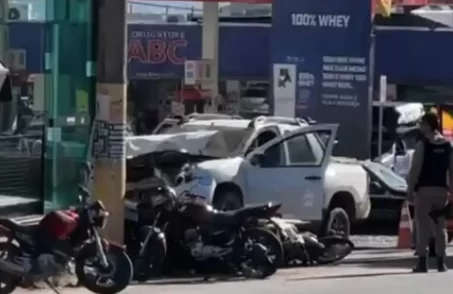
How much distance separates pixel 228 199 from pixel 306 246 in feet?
6.83

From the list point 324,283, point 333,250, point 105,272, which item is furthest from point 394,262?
point 105,272

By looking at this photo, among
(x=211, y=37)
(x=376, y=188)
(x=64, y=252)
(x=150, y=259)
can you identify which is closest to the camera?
(x=64, y=252)

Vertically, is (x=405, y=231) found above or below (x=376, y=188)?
below

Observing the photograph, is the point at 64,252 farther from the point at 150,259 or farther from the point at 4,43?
the point at 4,43

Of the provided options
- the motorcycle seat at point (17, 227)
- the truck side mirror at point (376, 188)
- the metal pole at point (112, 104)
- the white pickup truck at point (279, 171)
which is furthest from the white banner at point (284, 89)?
the motorcycle seat at point (17, 227)

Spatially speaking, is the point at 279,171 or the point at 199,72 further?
the point at 199,72

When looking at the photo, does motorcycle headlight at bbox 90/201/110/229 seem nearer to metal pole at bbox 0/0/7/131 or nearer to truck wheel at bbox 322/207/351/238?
metal pole at bbox 0/0/7/131

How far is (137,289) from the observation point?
48.1 ft

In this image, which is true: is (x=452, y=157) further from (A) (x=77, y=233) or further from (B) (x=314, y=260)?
(A) (x=77, y=233)

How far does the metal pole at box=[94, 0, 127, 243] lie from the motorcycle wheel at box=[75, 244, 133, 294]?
70.1 inches

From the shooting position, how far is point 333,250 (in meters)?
18.0

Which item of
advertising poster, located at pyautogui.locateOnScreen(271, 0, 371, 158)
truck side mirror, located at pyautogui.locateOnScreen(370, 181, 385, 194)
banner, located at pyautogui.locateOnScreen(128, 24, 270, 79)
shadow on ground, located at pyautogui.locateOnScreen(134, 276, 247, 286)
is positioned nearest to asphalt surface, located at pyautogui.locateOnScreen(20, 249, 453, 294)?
shadow on ground, located at pyautogui.locateOnScreen(134, 276, 247, 286)

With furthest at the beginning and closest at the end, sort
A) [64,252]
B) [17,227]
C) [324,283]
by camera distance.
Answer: [324,283] < [64,252] < [17,227]

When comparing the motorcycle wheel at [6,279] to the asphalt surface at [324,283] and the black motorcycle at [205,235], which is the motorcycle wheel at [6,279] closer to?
the asphalt surface at [324,283]
